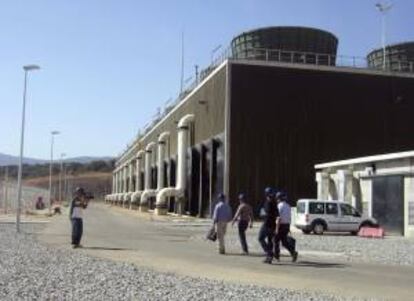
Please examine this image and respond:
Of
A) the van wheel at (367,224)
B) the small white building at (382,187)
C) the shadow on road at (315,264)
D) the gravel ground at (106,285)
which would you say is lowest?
the gravel ground at (106,285)

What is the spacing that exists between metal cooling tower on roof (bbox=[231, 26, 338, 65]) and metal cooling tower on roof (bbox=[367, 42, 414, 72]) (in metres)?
4.69

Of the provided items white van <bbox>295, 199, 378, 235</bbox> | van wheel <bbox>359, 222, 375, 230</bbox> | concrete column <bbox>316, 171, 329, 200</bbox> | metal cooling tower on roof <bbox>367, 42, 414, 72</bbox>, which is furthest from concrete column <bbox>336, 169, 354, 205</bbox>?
metal cooling tower on roof <bbox>367, 42, 414, 72</bbox>

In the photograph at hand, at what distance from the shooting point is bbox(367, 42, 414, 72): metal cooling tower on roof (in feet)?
219

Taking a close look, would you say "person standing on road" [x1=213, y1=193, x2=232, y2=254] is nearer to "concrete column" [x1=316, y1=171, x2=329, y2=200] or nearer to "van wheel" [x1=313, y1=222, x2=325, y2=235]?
"van wheel" [x1=313, y1=222, x2=325, y2=235]

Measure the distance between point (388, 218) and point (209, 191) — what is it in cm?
2439

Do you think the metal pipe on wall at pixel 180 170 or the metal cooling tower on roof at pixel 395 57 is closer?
the metal cooling tower on roof at pixel 395 57

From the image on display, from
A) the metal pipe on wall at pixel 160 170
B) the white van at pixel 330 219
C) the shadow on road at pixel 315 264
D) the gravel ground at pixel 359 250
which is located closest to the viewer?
the shadow on road at pixel 315 264

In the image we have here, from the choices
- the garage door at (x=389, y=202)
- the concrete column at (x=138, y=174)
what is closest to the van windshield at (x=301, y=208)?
the garage door at (x=389, y=202)

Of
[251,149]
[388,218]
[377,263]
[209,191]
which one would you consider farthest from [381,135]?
[377,263]

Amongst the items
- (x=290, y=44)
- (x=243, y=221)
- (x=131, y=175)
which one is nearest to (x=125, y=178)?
(x=131, y=175)

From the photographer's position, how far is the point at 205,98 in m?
64.2

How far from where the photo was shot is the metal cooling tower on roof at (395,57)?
6688 centimetres

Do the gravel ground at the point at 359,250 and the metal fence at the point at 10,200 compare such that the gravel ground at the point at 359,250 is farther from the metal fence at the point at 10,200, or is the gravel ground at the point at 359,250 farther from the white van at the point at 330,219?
the metal fence at the point at 10,200

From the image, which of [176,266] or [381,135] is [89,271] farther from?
[381,135]
